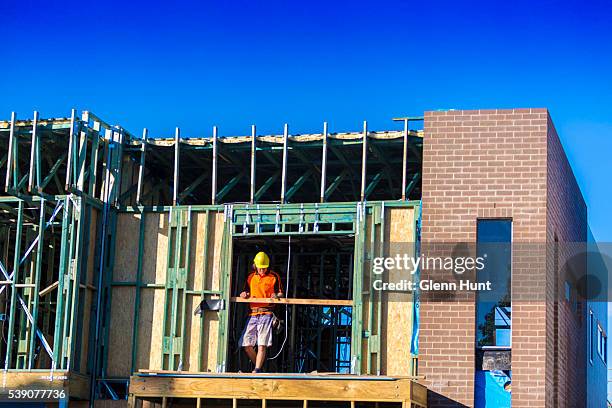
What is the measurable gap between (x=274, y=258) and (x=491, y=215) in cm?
702

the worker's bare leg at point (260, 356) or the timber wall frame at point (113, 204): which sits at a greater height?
the timber wall frame at point (113, 204)

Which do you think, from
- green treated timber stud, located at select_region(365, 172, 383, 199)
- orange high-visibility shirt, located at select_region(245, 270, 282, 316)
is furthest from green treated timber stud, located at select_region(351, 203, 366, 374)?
green treated timber stud, located at select_region(365, 172, 383, 199)

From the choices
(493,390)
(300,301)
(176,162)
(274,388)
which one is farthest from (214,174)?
(493,390)

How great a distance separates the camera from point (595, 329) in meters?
34.6

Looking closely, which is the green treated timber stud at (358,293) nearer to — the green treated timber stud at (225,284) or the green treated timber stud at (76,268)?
the green treated timber stud at (225,284)

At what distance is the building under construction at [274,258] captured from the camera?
945 inches

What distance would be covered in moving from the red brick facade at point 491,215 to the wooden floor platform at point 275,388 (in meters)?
1.19

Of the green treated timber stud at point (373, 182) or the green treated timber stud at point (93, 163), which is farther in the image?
the green treated timber stud at point (373, 182)

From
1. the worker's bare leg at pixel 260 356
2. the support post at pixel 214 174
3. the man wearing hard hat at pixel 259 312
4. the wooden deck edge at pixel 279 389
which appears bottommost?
the wooden deck edge at pixel 279 389

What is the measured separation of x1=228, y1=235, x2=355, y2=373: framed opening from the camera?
2708 cm

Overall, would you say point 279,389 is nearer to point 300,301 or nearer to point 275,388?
point 275,388

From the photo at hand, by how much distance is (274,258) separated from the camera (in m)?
29.7

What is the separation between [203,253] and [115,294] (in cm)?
235

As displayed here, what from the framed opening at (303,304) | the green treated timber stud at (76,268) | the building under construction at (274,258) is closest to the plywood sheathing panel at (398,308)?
the building under construction at (274,258)
